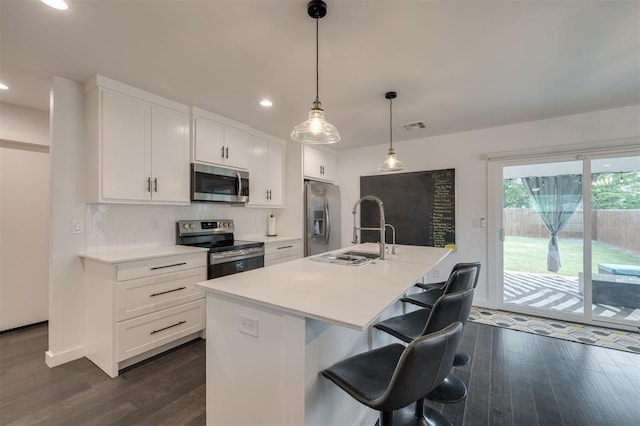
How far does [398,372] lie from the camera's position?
93 centimetres

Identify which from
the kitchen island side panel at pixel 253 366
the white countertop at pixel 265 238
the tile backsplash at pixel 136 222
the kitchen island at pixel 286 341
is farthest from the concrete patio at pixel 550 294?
the tile backsplash at pixel 136 222

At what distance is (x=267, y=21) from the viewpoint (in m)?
1.67

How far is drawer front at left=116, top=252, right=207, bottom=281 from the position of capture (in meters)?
2.16

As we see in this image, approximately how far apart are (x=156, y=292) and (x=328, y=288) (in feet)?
5.69

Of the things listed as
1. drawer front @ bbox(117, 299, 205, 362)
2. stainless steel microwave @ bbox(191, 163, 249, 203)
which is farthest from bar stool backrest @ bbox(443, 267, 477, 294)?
stainless steel microwave @ bbox(191, 163, 249, 203)

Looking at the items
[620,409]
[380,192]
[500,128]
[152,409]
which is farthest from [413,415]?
[500,128]

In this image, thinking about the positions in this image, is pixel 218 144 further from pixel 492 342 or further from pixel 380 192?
pixel 492 342

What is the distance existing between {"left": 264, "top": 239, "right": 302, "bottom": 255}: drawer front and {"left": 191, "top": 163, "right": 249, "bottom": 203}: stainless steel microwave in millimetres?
692

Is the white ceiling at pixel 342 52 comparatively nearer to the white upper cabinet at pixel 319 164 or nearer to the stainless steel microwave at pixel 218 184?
the stainless steel microwave at pixel 218 184

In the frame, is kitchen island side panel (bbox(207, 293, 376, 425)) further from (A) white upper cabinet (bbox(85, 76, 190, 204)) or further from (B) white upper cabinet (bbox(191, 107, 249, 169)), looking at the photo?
(B) white upper cabinet (bbox(191, 107, 249, 169))

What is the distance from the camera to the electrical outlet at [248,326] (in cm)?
131

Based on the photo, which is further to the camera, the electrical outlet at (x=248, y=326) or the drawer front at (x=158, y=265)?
the drawer front at (x=158, y=265)

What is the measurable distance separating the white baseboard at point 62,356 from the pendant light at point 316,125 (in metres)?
2.64

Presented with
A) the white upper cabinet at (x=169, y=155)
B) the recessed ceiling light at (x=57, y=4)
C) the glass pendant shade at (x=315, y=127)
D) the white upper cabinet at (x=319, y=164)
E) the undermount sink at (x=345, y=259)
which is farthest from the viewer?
the white upper cabinet at (x=319, y=164)
